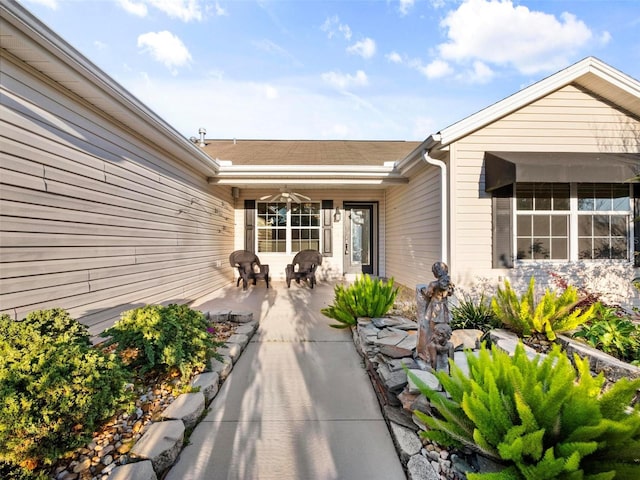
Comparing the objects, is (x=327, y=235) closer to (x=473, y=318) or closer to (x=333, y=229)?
(x=333, y=229)

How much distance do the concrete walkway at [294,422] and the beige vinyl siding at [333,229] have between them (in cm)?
466

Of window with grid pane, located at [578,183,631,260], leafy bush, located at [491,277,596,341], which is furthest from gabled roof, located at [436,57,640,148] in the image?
leafy bush, located at [491,277,596,341]

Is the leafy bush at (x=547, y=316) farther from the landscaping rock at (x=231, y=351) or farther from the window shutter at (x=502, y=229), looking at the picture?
the landscaping rock at (x=231, y=351)

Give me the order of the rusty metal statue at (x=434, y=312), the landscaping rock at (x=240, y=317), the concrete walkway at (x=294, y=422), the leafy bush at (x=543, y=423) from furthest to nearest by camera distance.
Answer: the landscaping rock at (x=240, y=317) → the rusty metal statue at (x=434, y=312) → the concrete walkway at (x=294, y=422) → the leafy bush at (x=543, y=423)

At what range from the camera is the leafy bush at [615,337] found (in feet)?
8.57

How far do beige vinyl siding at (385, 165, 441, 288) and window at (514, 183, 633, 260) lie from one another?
129 cm

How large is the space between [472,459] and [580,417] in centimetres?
59

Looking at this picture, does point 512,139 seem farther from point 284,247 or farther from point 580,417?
point 284,247

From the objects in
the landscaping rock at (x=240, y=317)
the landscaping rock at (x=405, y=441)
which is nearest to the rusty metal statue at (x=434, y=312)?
the landscaping rock at (x=405, y=441)

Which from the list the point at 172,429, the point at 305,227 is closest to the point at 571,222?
the point at 305,227

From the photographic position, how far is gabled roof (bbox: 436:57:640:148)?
444 cm

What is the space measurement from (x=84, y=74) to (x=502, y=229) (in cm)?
566

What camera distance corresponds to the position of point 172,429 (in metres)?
1.82

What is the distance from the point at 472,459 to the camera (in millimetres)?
1602
